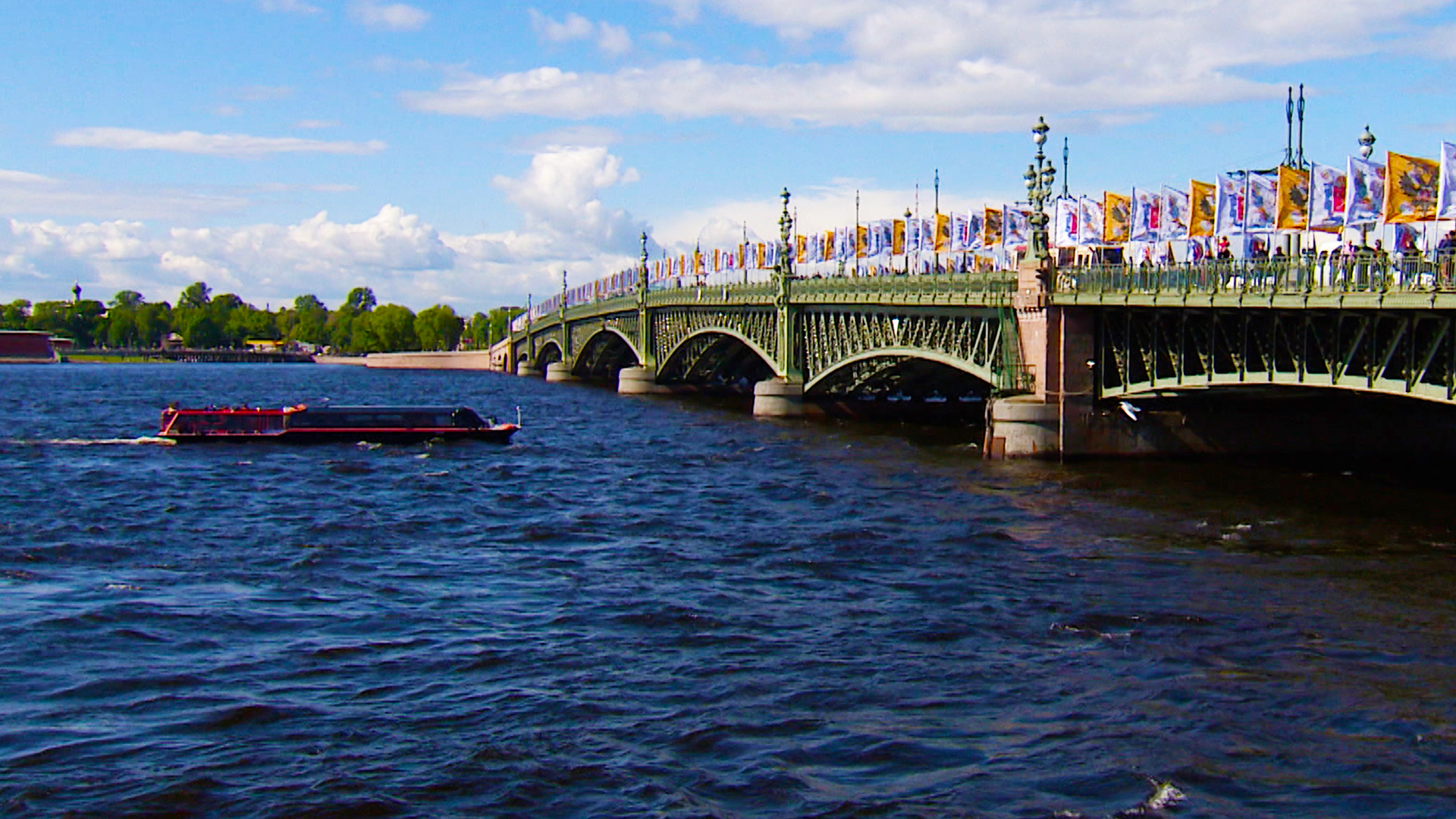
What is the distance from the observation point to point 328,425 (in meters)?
71.9

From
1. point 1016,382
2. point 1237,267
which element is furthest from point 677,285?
point 1237,267

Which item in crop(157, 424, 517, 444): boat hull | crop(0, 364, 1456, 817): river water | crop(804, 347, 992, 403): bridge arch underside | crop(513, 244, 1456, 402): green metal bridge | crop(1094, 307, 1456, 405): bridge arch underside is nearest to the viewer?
crop(0, 364, 1456, 817): river water

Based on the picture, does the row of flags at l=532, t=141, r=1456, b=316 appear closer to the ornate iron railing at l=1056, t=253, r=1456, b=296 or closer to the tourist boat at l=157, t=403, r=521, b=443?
the ornate iron railing at l=1056, t=253, r=1456, b=296

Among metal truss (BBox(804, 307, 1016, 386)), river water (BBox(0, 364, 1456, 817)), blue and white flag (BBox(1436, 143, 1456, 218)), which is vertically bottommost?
river water (BBox(0, 364, 1456, 817))

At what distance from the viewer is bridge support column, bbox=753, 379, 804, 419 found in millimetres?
83750

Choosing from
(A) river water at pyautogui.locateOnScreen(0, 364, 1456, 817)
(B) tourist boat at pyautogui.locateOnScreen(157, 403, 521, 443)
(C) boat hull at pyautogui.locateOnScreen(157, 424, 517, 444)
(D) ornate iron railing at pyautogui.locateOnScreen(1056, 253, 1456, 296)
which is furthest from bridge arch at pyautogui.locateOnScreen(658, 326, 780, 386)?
(A) river water at pyautogui.locateOnScreen(0, 364, 1456, 817)

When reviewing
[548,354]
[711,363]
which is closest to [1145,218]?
[711,363]

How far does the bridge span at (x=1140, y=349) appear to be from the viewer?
3884 centimetres

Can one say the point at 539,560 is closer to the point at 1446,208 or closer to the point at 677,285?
the point at 1446,208

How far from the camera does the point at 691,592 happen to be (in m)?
31.3

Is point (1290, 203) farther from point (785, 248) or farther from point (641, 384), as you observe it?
point (641, 384)

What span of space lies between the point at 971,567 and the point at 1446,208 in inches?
605

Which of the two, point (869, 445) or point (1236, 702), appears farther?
point (869, 445)

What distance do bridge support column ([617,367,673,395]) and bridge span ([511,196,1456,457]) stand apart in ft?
104
